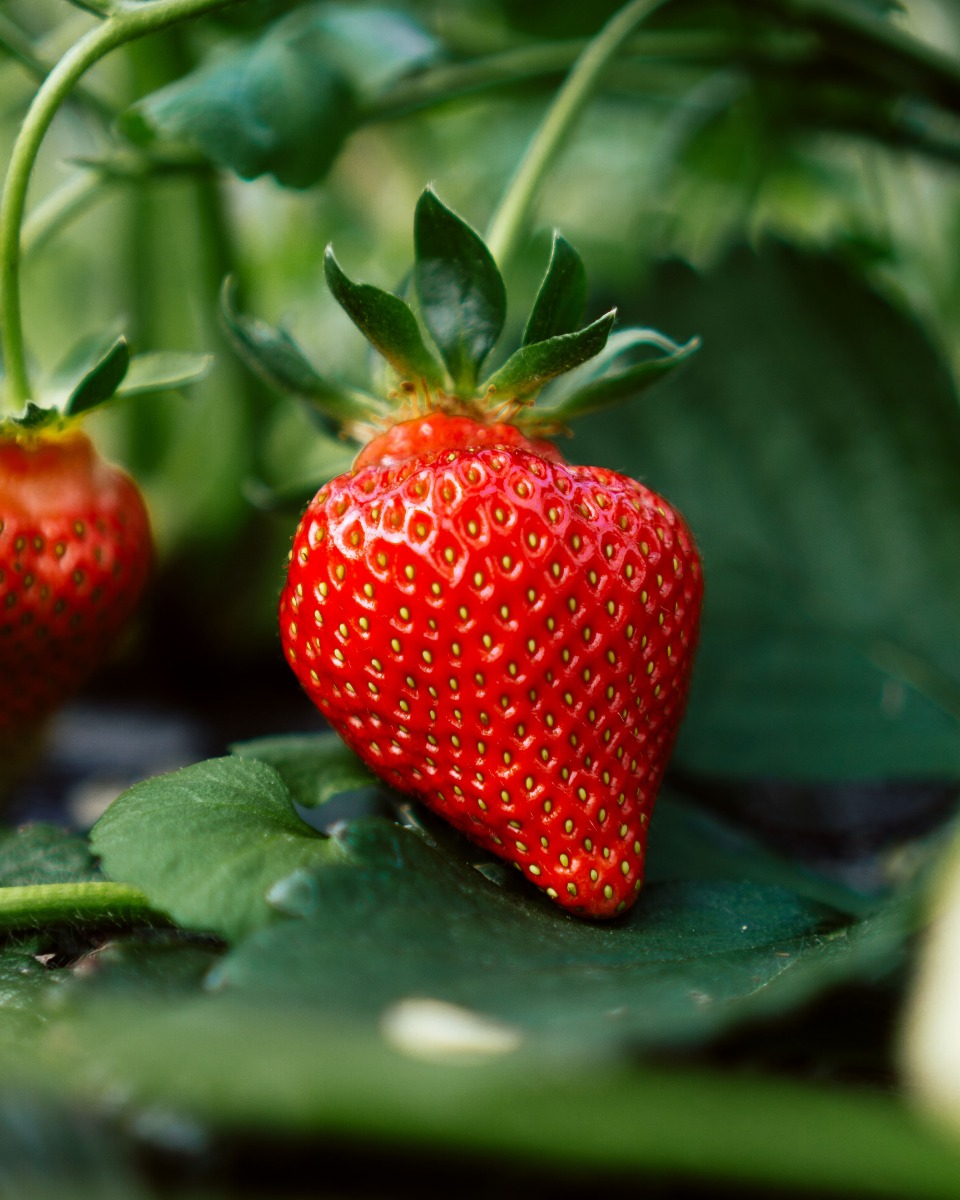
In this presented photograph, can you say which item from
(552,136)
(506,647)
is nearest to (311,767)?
(506,647)

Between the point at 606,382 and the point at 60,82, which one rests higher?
the point at 60,82

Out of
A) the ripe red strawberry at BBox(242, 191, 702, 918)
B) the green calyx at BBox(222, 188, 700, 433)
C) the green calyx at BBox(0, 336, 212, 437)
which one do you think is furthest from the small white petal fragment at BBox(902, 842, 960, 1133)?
the green calyx at BBox(0, 336, 212, 437)

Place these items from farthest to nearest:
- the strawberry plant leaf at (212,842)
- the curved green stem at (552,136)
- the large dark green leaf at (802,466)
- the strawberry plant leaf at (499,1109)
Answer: the large dark green leaf at (802,466) → the curved green stem at (552,136) → the strawberry plant leaf at (212,842) → the strawberry plant leaf at (499,1109)

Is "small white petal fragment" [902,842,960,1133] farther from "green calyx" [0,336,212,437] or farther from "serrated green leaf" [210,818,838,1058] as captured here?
"green calyx" [0,336,212,437]

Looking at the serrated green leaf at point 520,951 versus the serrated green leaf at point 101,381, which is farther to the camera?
the serrated green leaf at point 101,381

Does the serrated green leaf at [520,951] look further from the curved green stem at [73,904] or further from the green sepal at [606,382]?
the green sepal at [606,382]

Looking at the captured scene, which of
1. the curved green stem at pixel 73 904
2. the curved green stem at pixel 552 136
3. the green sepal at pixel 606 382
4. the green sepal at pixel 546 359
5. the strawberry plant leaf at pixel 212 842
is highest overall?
the curved green stem at pixel 552 136

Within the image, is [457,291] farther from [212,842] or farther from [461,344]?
[212,842]

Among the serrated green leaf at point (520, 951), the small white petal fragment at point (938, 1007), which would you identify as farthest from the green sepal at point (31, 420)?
the small white petal fragment at point (938, 1007)
